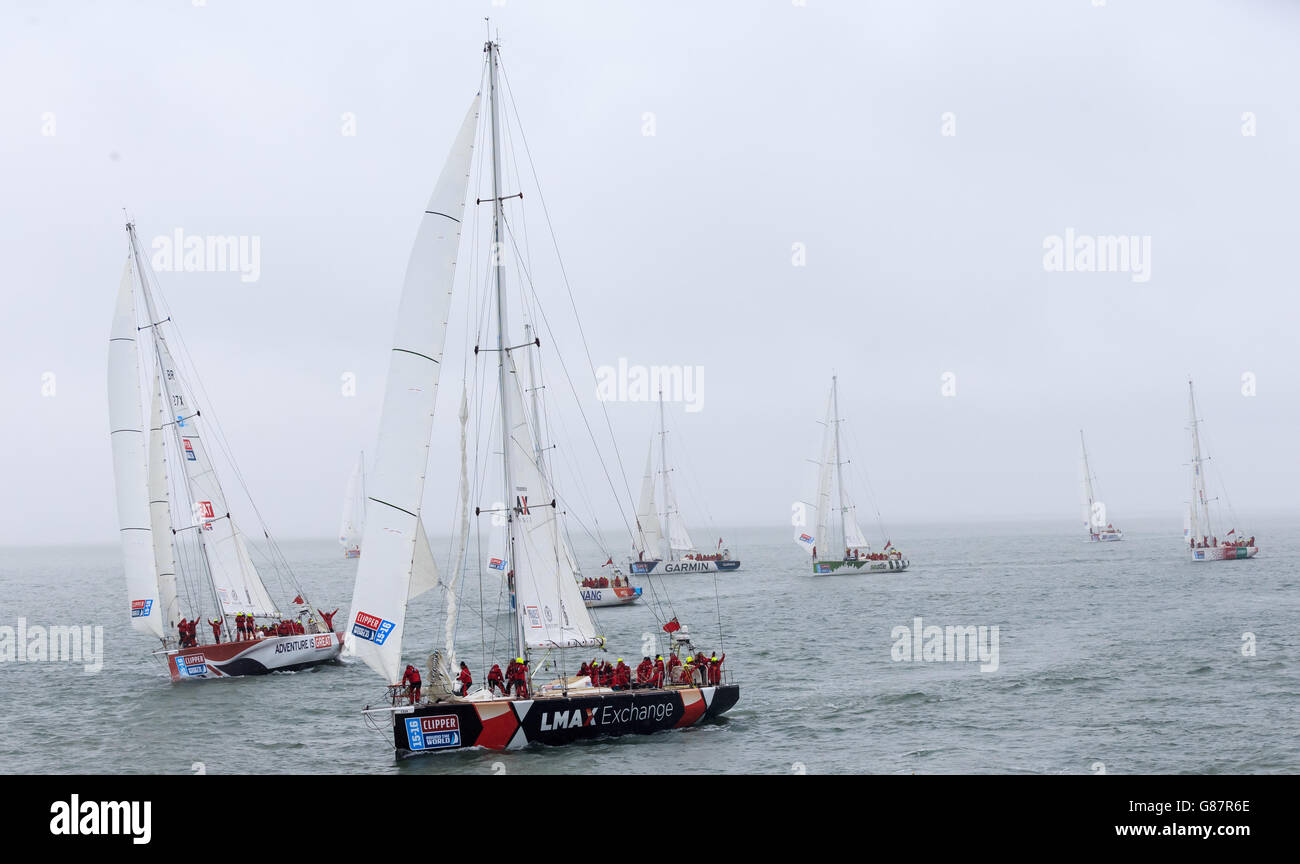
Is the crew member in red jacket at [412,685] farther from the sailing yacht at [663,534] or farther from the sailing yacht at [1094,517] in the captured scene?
the sailing yacht at [1094,517]

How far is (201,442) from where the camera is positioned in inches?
1729

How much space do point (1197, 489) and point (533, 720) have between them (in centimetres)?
8906

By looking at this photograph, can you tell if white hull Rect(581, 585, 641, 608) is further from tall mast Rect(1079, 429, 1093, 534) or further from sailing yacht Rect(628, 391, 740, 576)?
tall mast Rect(1079, 429, 1093, 534)

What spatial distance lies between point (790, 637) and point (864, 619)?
886 centimetres

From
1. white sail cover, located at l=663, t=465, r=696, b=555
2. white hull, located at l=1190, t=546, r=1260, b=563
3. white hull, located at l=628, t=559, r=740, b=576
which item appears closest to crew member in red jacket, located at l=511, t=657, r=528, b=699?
white hull, located at l=628, t=559, r=740, b=576

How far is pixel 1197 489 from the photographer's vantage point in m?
99.1

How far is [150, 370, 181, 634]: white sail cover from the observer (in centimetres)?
4300

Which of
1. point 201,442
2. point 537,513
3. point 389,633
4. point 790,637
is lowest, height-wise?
point 790,637

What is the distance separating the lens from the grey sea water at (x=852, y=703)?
26.5m

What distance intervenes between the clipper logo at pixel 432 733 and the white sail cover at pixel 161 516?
21.2 meters

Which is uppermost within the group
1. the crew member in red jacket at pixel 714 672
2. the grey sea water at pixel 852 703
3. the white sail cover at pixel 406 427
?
the white sail cover at pixel 406 427

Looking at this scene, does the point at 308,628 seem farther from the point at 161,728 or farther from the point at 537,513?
the point at 537,513

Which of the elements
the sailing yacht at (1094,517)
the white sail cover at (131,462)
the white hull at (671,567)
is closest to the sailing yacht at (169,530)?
the white sail cover at (131,462)
